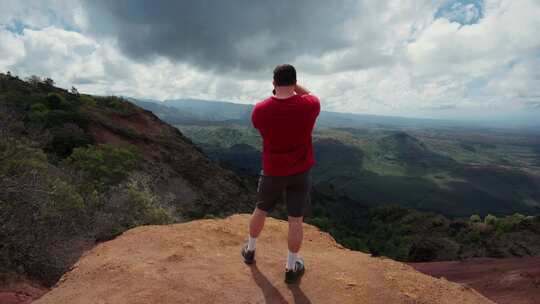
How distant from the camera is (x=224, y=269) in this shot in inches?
211

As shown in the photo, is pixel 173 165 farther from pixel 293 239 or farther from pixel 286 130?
pixel 286 130

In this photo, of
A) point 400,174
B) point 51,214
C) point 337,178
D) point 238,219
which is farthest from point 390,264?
point 400,174

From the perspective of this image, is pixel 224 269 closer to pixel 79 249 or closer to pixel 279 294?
pixel 279 294

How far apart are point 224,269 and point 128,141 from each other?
3967 cm

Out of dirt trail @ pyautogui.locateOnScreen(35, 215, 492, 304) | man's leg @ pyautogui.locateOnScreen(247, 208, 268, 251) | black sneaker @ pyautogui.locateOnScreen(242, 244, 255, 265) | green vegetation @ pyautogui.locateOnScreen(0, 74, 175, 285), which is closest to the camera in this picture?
dirt trail @ pyautogui.locateOnScreen(35, 215, 492, 304)

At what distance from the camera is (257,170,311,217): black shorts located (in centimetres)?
496

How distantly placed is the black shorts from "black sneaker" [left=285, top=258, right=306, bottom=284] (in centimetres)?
80

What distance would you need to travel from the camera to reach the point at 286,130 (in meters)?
4.69

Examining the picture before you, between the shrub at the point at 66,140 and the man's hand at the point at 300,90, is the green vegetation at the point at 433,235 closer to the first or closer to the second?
the shrub at the point at 66,140

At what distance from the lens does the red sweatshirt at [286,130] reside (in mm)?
4656

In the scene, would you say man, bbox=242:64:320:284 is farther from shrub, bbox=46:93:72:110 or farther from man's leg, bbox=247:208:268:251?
shrub, bbox=46:93:72:110

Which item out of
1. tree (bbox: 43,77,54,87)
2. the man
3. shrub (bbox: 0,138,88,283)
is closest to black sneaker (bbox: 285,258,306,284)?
the man

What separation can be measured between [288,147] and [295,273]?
1834mm

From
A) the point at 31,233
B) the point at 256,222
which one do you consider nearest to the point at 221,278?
the point at 256,222
